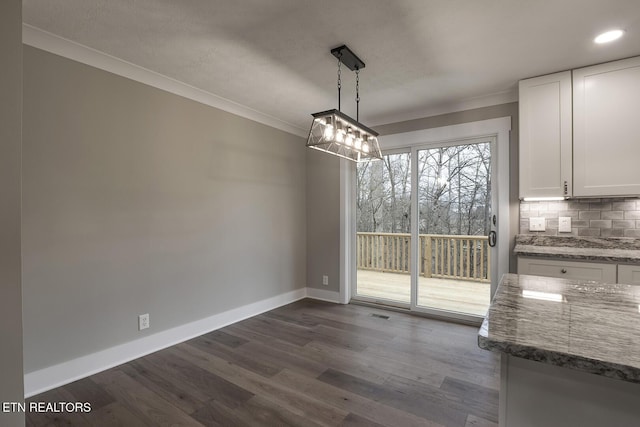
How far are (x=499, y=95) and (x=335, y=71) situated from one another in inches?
70.5

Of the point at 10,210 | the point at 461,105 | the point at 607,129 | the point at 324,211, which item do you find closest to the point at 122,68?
the point at 10,210

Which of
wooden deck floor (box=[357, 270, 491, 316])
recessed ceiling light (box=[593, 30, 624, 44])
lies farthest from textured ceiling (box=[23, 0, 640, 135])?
wooden deck floor (box=[357, 270, 491, 316])

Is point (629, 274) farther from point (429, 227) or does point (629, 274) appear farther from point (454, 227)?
point (429, 227)

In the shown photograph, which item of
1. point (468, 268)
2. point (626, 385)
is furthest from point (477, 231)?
point (626, 385)

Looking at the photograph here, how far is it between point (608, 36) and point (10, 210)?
368cm

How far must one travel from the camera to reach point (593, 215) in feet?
8.98

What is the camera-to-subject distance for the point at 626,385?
693 millimetres

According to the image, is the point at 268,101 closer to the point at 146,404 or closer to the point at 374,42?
the point at 374,42

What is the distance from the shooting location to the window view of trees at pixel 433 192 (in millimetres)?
3422

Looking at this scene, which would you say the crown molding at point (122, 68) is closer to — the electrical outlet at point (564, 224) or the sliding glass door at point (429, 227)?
the sliding glass door at point (429, 227)

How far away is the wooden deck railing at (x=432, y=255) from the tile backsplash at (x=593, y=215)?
0.65 meters

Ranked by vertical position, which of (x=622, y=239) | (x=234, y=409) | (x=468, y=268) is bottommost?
(x=234, y=409)

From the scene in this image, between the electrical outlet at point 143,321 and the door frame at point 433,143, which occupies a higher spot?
the door frame at point 433,143

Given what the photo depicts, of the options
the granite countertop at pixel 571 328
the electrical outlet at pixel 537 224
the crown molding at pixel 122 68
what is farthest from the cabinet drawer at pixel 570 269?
the crown molding at pixel 122 68
